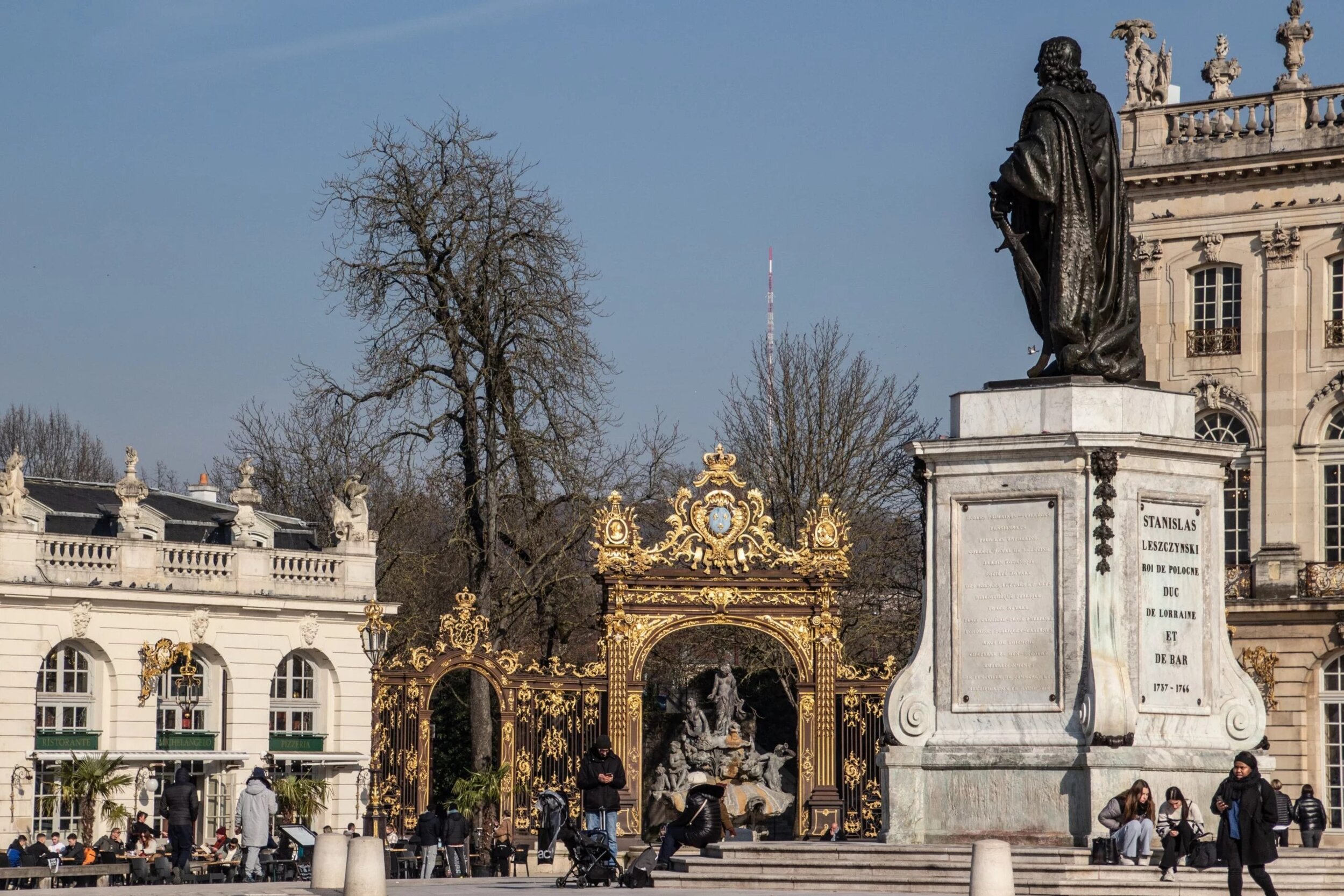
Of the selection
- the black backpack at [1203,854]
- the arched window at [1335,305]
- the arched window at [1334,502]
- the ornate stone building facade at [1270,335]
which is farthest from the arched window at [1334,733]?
the black backpack at [1203,854]

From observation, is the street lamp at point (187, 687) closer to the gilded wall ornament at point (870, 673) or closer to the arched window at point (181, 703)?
the arched window at point (181, 703)

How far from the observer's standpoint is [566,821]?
29.2m

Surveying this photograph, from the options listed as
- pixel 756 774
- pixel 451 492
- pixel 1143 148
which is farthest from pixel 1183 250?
pixel 756 774

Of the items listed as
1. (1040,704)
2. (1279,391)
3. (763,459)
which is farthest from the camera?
(763,459)

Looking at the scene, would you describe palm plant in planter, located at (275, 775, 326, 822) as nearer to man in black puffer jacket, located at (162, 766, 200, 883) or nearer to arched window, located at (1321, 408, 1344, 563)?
man in black puffer jacket, located at (162, 766, 200, 883)

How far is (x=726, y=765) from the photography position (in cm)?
3281

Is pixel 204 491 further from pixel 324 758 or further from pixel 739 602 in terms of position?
pixel 739 602

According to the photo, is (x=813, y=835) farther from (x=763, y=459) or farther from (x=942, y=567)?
(x=763, y=459)

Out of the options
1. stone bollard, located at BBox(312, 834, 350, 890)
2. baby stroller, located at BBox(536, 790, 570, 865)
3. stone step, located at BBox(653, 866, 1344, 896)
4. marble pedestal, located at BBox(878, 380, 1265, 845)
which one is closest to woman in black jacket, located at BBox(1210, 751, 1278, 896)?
stone step, located at BBox(653, 866, 1344, 896)

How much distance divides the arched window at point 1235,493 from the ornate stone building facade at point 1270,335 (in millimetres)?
39

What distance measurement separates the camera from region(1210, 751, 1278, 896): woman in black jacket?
1852 cm

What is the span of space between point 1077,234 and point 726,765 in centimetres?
1297

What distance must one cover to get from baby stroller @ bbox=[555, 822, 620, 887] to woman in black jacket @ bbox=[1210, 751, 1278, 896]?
5787 mm

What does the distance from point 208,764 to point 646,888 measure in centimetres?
2266
